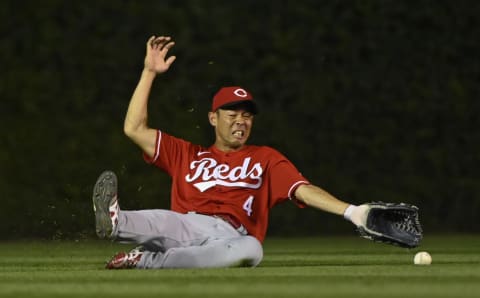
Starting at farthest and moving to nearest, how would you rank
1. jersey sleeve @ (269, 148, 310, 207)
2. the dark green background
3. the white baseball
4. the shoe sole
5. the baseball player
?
the dark green background < the white baseball < jersey sleeve @ (269, 148, 310, 207) < the baseball player < the shoe sole

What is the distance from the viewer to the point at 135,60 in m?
9.80

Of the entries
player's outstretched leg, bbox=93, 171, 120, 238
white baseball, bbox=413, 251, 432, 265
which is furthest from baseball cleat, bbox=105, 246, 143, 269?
white baseball, bbox=413, 251, 432, 265

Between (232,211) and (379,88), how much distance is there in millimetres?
4284

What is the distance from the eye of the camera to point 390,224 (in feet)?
18.3

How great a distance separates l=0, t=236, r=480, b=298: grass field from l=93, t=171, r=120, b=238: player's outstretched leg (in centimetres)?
19

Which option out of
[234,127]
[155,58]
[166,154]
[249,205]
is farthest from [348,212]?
[155,58]

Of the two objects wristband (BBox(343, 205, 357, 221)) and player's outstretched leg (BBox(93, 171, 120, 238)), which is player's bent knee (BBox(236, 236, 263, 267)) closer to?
wristband (BBox(343, 205, 357, 221))

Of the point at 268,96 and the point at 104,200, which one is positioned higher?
the point at 268,96

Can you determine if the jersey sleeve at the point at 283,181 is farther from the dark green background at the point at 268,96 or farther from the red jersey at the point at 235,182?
the dark green background at the point at 268,96

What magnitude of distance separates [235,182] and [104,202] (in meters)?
0.84

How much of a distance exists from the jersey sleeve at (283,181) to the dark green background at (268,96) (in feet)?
11.6

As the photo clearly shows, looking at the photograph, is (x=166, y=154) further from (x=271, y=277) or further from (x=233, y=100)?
(x=271, y=277)

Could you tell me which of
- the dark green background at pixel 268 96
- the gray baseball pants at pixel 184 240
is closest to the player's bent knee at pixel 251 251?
the gray baseball pants at pixel 184 240

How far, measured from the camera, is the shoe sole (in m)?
5.45
